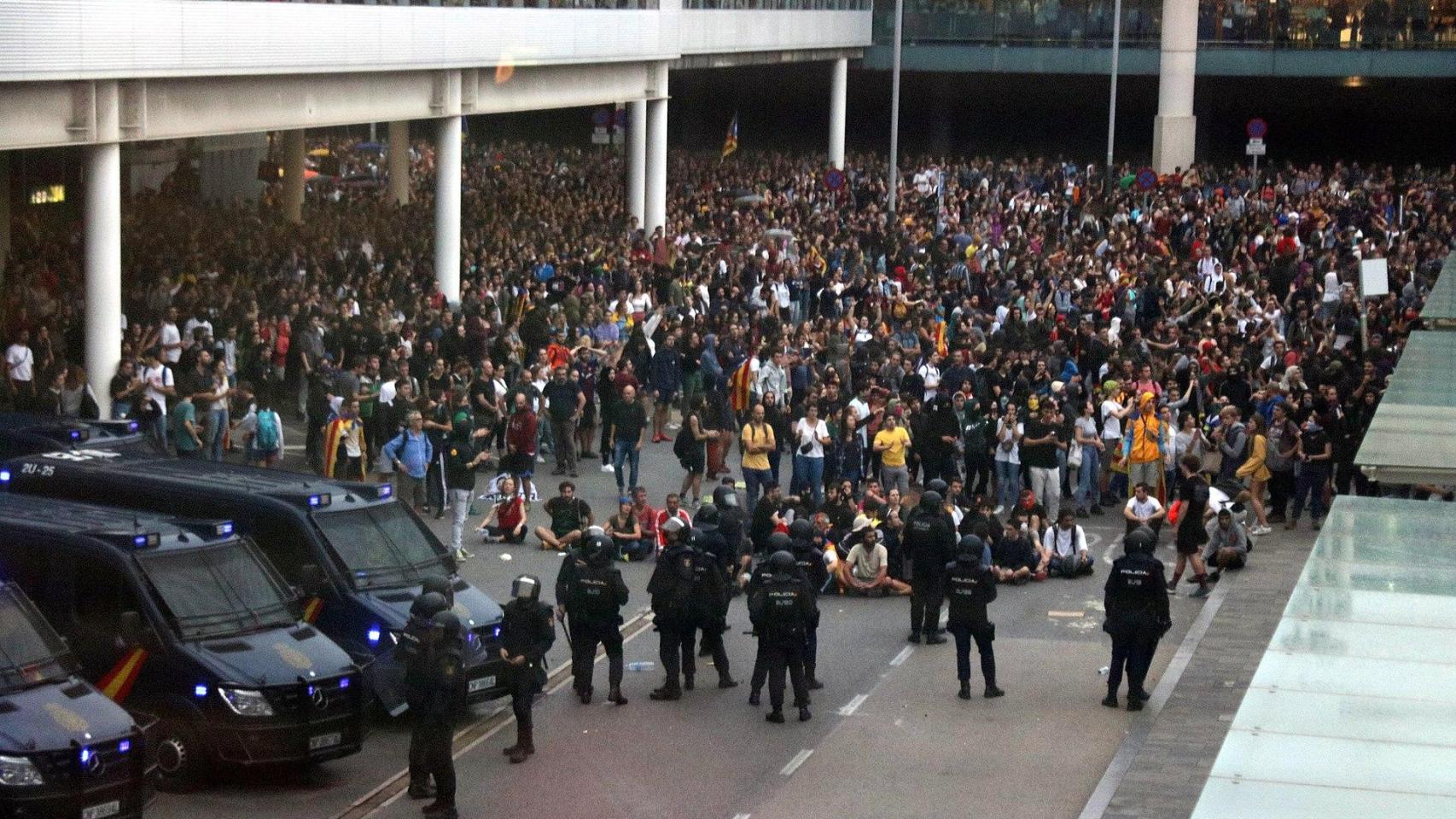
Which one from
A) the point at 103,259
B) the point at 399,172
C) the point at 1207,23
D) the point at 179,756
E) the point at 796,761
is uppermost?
the point at 1207,23

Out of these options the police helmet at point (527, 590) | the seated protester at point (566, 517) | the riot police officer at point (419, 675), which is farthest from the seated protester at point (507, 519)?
the riot police officer at point (419, 675)

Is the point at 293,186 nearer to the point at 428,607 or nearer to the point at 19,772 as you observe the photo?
the point at 428,607

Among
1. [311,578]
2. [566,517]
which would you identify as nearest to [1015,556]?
[566,517]

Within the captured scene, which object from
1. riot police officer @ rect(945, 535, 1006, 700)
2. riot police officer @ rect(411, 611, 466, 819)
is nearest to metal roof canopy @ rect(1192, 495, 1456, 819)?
riot police officer @ rect(945, 535, 1006, 700)

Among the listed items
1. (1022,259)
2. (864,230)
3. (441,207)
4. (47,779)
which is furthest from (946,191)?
(47,779)

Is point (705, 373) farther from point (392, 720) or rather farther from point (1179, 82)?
point (1179, 82)

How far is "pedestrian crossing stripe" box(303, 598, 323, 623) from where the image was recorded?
15258mm

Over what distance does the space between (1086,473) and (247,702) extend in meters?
12.3

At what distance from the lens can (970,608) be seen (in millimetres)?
16250

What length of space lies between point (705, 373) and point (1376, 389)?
856cm

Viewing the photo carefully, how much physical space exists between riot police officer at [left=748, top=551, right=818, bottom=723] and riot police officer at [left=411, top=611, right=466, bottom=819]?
2.99m

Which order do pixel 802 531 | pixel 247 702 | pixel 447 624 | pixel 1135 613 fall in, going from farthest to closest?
Result: 1. pixel 802 531
2. pixel 1135 613
3. pixel 247 702
4. pixel 447 624

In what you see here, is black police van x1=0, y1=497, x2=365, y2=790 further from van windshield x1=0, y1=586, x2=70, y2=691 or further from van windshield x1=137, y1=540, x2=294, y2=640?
van windshield x1=0, y1=586, x2=70, y2=691

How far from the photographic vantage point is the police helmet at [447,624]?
43.9 ft
